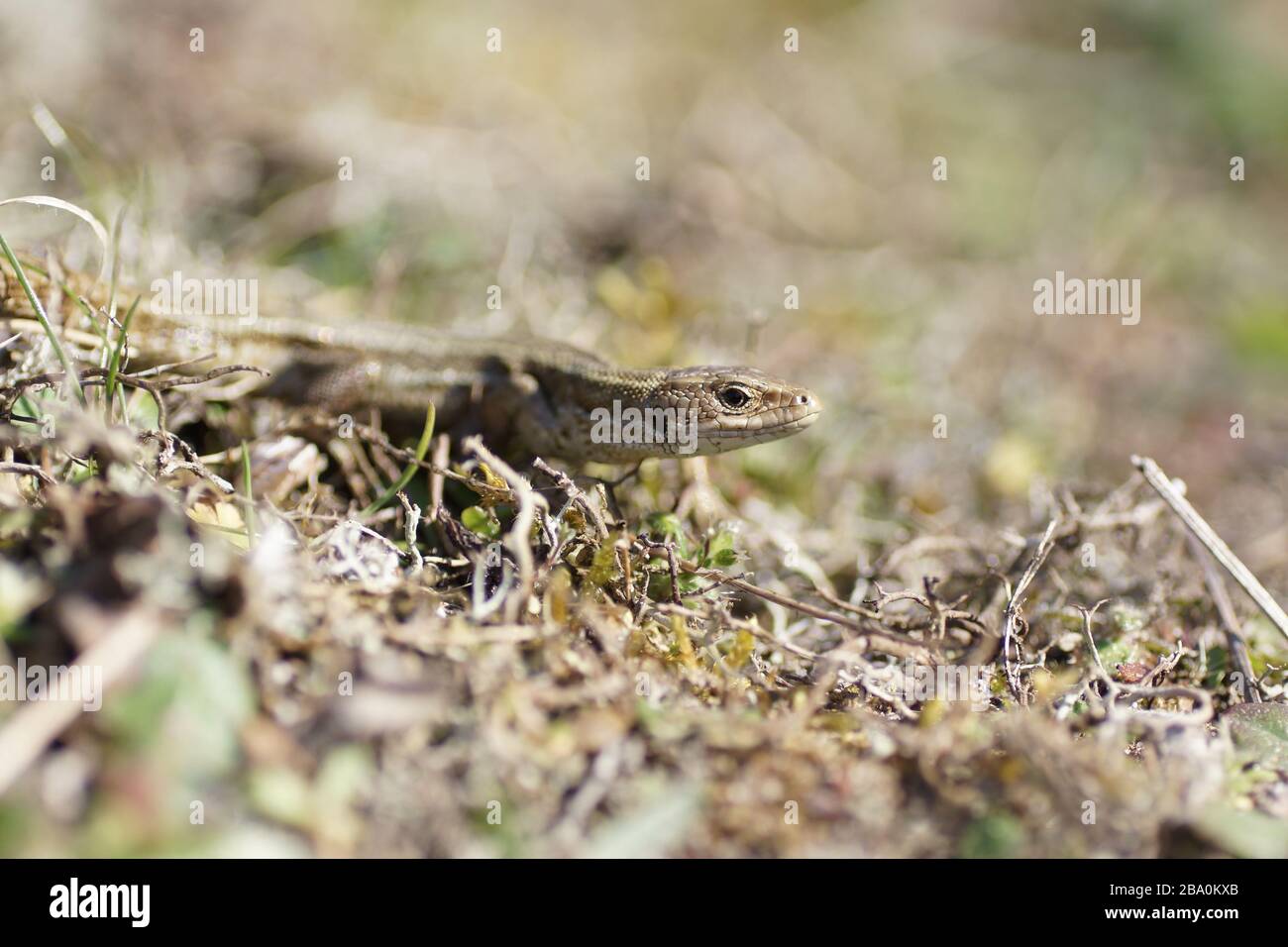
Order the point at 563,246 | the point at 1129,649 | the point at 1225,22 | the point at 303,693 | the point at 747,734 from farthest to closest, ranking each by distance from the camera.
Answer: the point at 1225,22 → the point at 563,246 → the point at 1129,649 → the point at 747,734 → the point at 303,693

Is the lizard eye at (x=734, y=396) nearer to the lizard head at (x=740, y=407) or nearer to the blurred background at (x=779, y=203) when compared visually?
the lizard head at (x=740, y=407)

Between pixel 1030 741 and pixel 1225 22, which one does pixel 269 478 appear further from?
pixel 1225 22

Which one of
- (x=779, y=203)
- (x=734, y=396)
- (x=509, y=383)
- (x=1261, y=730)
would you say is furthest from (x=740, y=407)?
(x=779, y=203)

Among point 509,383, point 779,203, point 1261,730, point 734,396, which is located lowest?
point 1261,730

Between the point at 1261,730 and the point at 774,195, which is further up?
the point at 774,195

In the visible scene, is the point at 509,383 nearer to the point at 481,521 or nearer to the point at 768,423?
the point at 481,521

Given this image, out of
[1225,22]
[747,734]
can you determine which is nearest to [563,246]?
[747,734]

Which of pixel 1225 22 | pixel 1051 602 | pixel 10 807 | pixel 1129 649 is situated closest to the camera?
pixel 10 807
